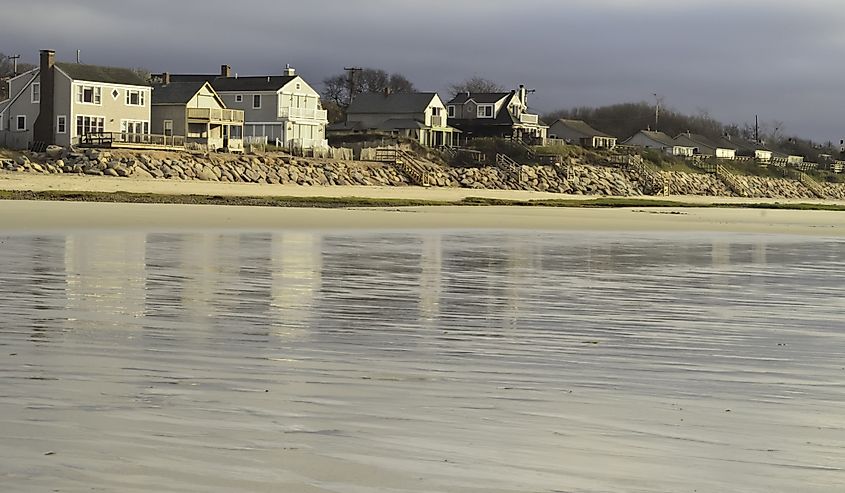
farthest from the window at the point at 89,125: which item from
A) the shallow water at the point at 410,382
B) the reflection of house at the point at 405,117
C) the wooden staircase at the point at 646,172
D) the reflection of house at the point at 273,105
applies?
the shallow water at the point at 410,382

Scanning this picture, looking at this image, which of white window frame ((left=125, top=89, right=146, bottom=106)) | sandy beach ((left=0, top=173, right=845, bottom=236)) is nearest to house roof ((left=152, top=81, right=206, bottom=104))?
white window frame ((left=125, top=89, right=146, bottom=106))

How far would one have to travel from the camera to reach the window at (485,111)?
91.6 m

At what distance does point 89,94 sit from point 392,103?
31.4 meters

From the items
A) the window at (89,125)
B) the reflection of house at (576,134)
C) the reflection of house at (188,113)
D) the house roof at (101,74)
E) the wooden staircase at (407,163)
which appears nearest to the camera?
the window at (89,125)

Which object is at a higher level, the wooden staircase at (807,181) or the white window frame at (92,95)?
the white window frame at (92,95)

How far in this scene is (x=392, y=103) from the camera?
87562 mm

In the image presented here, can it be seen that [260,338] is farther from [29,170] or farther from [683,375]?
[29,170]

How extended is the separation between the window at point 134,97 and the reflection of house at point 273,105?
400 inches

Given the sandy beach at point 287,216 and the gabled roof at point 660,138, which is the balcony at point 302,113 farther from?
the gabled roof at point 660,138

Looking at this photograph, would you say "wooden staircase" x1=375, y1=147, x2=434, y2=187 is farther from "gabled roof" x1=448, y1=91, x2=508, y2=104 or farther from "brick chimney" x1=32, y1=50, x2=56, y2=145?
"gabled roof" x1=448, y1=91, x2=508, y2=104

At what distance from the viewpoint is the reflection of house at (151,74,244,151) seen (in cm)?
6588

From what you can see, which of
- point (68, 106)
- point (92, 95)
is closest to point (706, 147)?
point (92, 95)

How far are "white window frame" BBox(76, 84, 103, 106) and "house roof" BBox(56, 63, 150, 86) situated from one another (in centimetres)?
44

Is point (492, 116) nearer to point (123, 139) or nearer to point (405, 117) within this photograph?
point (405, 117)
